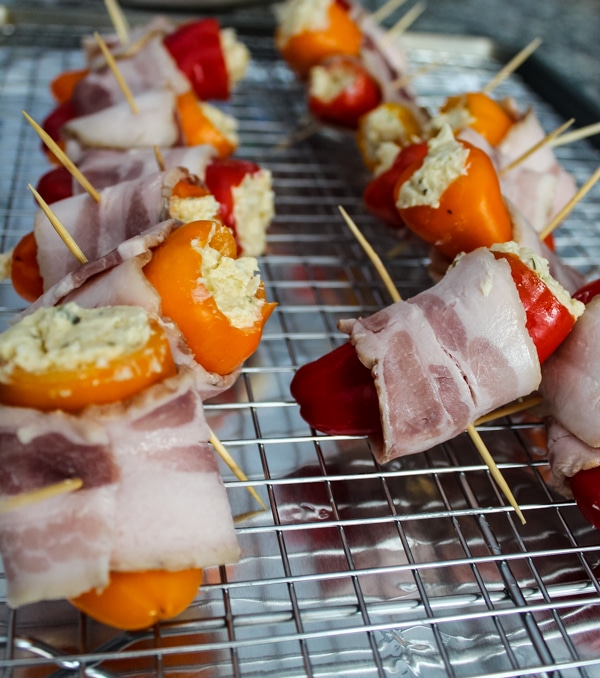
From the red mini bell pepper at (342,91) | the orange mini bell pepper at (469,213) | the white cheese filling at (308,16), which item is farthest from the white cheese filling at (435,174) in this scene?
the white cheese filling at (308,16)

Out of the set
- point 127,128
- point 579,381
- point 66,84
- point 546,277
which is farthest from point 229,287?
point 66,84

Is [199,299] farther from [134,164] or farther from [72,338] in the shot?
[134,164]

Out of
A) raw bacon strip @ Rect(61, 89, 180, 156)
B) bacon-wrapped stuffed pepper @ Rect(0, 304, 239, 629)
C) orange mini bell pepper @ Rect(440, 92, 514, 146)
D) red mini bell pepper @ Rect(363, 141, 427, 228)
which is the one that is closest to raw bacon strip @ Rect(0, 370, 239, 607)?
bacon-wrapped stuffed pepper @ Rect(0, 304, 239, 629)

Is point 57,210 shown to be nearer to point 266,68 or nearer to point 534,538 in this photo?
point 534,538

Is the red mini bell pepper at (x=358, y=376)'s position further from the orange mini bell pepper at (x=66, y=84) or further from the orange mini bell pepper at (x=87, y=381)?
the orange mini bell pepper at (x=66, y=84)

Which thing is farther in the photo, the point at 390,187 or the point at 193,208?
the point at 390,187

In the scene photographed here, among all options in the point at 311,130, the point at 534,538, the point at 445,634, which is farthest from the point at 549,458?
the point at 311,130

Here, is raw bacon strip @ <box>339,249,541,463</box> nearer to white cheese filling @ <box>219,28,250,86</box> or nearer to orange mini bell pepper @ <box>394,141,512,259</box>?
orange mini bell pepper @ <box>394,141,512,259</box>
